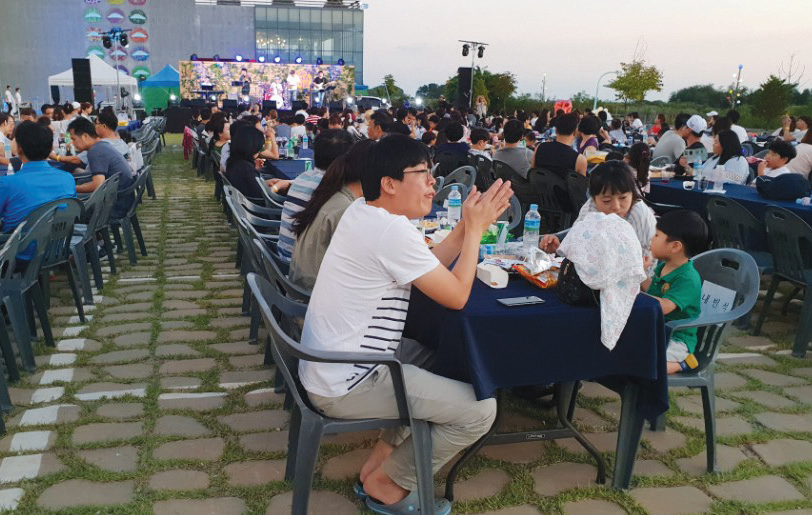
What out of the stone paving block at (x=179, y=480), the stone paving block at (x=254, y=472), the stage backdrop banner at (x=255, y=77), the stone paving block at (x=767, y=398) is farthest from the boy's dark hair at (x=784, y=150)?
the stage backdrop banner at (x=255, y=77)

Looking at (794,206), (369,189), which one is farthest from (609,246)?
(794,206)

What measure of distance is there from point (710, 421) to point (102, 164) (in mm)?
5125

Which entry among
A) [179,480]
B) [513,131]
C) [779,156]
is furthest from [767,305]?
[179,480]

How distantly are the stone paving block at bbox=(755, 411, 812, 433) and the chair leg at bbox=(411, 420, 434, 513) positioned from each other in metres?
1.98

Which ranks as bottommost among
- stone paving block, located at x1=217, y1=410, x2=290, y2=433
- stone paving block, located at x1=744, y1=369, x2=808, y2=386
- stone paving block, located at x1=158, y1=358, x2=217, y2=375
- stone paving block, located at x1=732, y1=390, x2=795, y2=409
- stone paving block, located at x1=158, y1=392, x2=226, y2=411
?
stone paving block, located at x1=158, y1=358, x2=217, y2=375

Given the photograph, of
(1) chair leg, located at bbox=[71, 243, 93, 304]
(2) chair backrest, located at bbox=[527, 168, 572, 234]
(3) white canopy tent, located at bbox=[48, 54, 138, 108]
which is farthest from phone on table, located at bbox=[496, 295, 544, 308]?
(3) white canopy tent, located at bbox=[48, 54, 138, 108]

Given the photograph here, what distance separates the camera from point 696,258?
2.99 meters

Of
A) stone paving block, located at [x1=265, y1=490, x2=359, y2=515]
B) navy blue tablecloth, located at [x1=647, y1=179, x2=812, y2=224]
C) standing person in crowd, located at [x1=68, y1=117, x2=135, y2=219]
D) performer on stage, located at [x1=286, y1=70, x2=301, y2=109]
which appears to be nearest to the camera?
stone paving block, located at [x1=265, y1=490, x2=359, y2=515]

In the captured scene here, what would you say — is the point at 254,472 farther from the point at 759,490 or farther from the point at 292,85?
the point at 292,85

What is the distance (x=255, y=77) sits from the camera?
3641cm

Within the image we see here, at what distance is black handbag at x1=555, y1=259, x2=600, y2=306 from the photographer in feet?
7.50

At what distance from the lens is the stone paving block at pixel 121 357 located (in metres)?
3.83

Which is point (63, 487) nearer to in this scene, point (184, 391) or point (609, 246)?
point (184, 391)

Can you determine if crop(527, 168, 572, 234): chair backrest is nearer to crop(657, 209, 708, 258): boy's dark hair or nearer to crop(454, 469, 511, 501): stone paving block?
crop(657, 209, 708, 258): boy's dark hair
